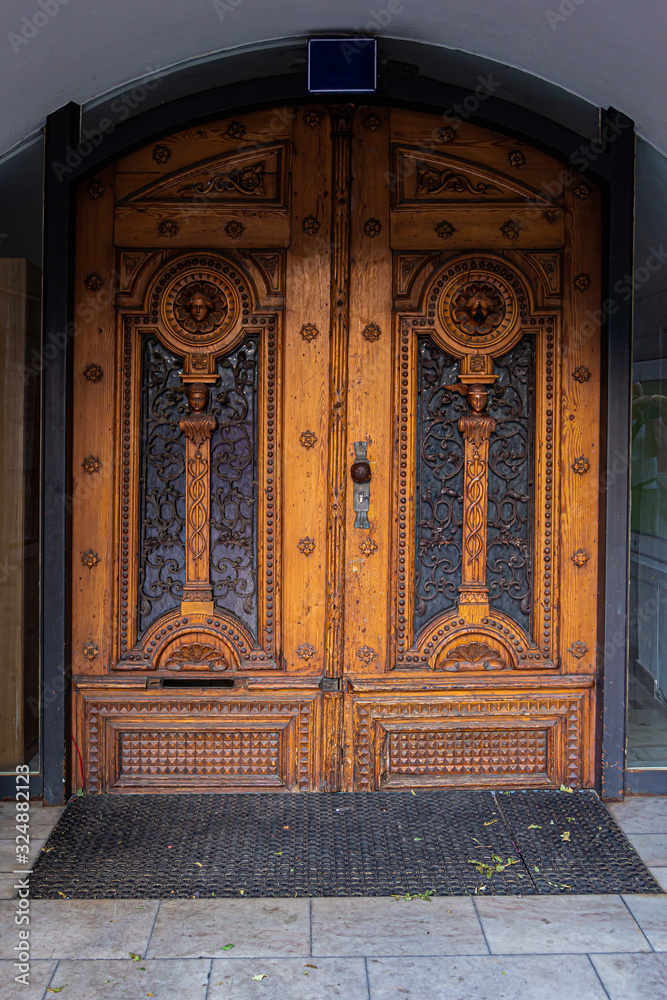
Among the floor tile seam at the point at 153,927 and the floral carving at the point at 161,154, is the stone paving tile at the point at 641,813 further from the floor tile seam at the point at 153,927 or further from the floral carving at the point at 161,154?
the floral carving at the point at 161,154

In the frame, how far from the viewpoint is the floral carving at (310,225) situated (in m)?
3.66

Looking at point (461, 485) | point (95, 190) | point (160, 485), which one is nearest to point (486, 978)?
point (461, 485)

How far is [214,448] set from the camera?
375 centimetres

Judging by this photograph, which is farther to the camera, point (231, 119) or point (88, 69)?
point (231, 119)

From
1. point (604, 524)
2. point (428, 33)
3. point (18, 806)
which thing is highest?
point (428, 33)

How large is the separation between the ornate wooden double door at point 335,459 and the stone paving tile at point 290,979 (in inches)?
44.4

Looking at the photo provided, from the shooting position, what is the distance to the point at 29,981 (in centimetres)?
255

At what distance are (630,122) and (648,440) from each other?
1326mm

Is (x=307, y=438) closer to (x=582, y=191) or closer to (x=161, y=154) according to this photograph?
(x=161, y=154)

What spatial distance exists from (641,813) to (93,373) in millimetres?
2952

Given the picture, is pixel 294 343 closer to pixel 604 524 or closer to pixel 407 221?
pixel 407 221

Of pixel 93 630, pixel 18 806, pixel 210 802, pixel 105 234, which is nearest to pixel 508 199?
pixel 105 234

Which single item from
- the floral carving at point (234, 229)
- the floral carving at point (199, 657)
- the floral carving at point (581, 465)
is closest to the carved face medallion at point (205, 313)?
the floral carving at point (234, 229)

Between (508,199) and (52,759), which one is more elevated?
(508,199)
